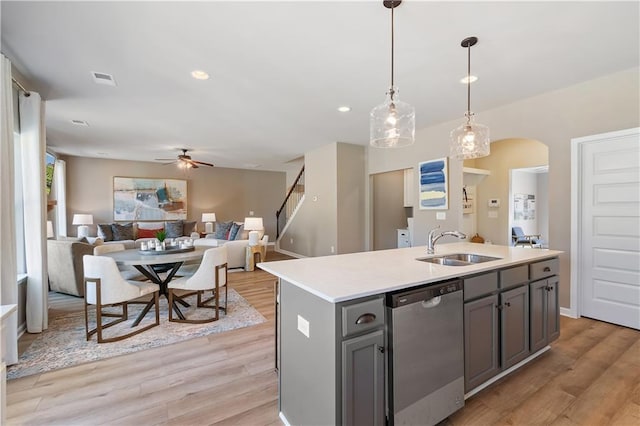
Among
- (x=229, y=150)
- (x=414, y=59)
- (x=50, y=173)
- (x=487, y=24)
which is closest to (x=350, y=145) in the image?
(x=229, y=150)

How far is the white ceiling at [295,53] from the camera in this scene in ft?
6.84

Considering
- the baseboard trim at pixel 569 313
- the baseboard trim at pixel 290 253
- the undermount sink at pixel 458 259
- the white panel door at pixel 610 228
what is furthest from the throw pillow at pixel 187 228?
the white panel door at pixel 610 228

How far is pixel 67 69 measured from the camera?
2.89 metres

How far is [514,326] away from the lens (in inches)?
85.3

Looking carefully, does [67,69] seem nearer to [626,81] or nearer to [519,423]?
[519,423]

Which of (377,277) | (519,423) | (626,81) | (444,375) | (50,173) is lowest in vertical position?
(519,423)

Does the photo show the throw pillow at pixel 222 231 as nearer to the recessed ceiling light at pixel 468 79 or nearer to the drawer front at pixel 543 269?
the recessed ceiling light at pixel 468 79

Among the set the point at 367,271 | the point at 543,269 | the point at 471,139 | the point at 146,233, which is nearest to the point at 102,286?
the point at 367,271

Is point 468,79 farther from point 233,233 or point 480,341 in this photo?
point 233,233

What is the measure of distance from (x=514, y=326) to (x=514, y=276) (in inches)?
15.2

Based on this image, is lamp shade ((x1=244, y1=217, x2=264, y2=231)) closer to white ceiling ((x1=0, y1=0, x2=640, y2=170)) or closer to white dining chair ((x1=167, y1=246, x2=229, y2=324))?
white ceiling ((x1=0, y1=0, x2=640, y2=170))

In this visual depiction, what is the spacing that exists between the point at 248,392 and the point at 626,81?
4746 millimetres

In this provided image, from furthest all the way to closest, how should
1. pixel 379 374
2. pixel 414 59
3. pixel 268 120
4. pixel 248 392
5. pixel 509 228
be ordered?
pixel 509 228, pixel 268 120, pixel 414 59, pixel 248 392, pixel 379 374

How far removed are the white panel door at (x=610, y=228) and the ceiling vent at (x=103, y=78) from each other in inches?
214
